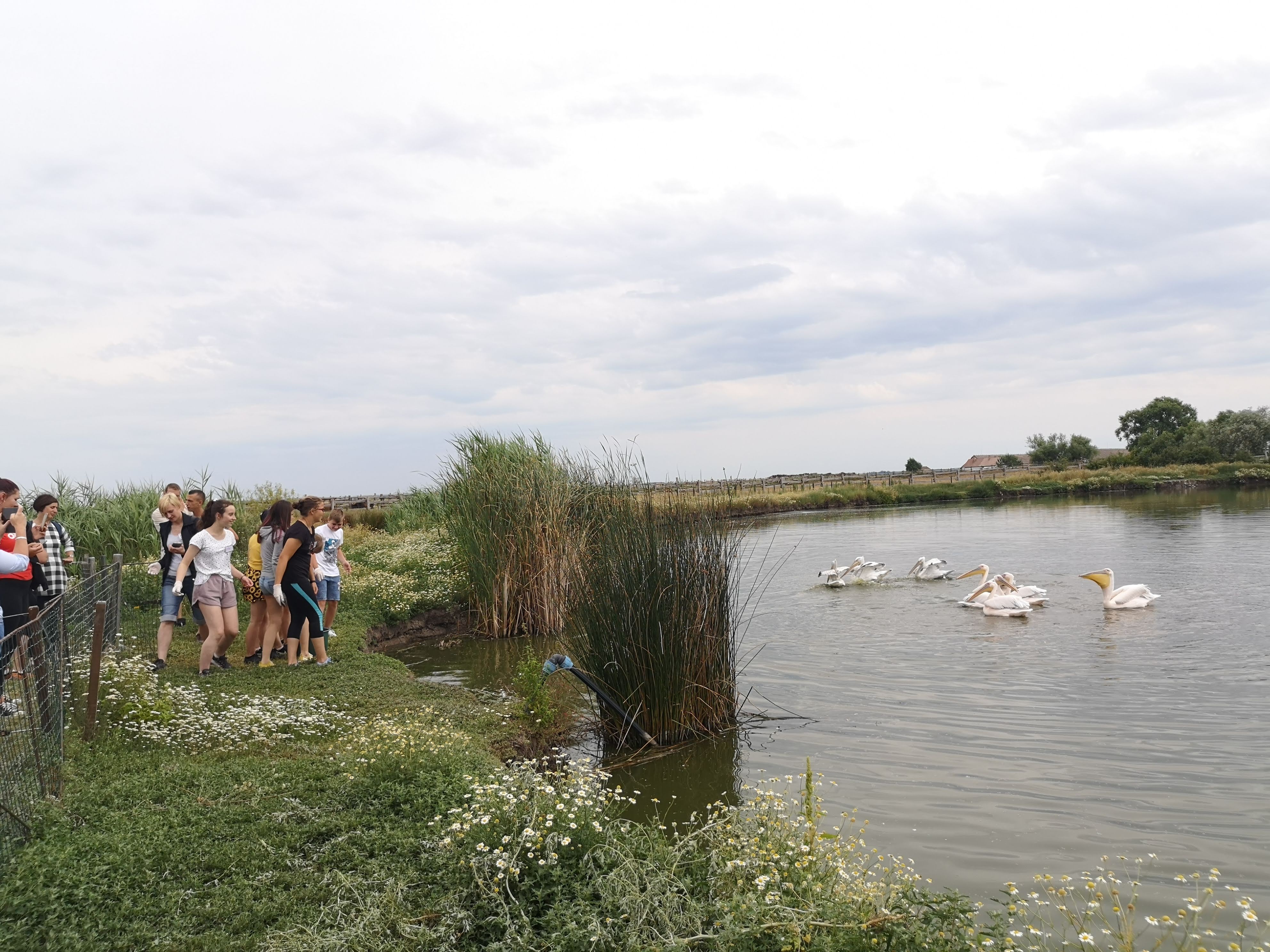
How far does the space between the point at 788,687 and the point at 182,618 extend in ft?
26.7

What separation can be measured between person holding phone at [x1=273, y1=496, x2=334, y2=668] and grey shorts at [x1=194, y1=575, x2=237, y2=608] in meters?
0.51

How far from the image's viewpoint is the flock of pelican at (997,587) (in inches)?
499

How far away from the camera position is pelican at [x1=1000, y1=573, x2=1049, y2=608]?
13.7m

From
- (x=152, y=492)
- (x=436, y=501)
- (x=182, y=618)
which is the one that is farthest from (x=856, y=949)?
(x=436, y=501)

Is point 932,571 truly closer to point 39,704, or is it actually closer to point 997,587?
point 997,587

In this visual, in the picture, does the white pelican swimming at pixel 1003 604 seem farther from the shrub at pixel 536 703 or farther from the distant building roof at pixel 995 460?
the distant building roof at pixel 995 460

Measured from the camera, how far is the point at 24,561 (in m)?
7.10

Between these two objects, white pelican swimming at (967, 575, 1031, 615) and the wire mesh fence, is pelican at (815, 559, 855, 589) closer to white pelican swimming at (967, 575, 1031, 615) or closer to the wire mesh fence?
white pelican swimming at (967, 575, 1031, 615)

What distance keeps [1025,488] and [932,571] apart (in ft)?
107

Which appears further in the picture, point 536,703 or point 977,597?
point 977,597

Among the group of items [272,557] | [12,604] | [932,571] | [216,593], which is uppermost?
[272,557]

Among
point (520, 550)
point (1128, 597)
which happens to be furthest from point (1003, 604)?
point (520, 550)

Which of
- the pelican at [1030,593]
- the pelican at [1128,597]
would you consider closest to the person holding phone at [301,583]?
the pelican at [1030,593]

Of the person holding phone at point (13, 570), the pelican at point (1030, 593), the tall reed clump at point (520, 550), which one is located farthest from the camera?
the pelican at point (1030, 593)
